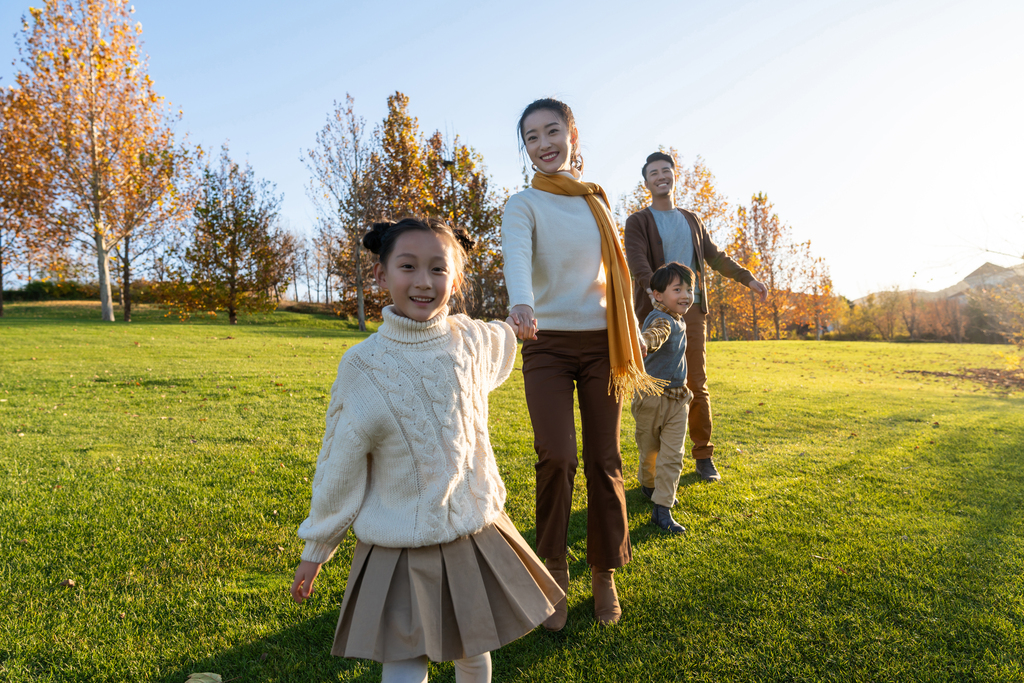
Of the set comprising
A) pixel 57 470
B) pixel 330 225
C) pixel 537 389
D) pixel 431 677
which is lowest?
pixel 431 677

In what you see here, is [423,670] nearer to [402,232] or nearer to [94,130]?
[402,232]

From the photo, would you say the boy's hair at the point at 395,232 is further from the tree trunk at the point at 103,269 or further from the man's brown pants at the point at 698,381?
the tree trunk at the point at 103,269

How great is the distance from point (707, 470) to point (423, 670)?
3.78 m

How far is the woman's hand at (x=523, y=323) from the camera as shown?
2.17 meters

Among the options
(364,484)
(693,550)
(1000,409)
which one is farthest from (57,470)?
(1000,409)

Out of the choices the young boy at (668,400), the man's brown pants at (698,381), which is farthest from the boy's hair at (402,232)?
the man's brown pants at (698,381)

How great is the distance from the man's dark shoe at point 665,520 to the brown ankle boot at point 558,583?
3.77 ft

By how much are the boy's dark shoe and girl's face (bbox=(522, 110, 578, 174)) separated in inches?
127

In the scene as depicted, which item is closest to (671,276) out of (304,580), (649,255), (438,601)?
(649,255)

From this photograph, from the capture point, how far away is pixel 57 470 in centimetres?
486

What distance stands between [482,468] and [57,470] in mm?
4790

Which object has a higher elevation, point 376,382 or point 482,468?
point 376,382

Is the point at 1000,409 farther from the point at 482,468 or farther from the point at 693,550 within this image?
the point at 482,468

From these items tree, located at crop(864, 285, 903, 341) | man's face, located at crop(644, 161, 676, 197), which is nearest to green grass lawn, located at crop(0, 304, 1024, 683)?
man's face, located at crop(644, 161, 676, 197)
